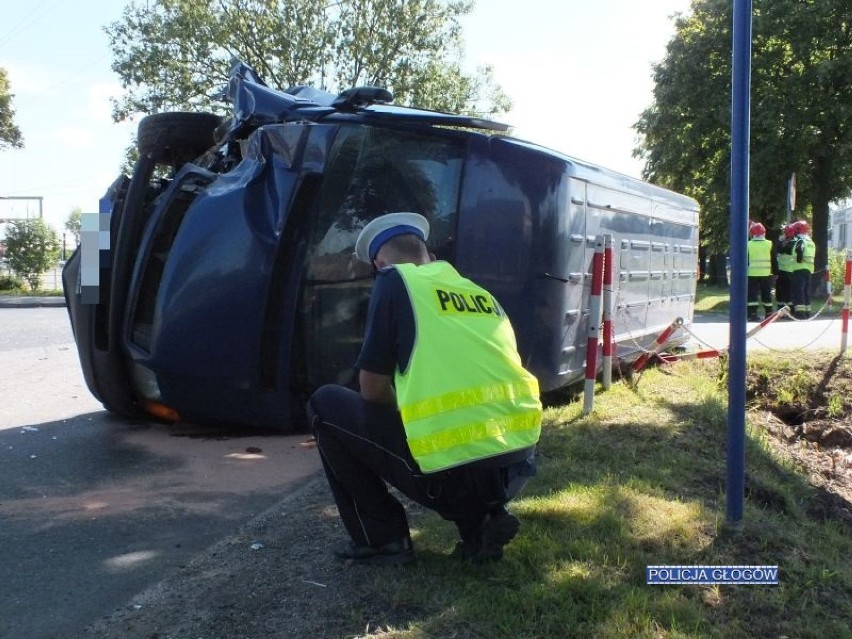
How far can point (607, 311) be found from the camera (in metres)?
6.66

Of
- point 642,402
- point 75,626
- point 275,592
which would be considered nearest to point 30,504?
point 75,626

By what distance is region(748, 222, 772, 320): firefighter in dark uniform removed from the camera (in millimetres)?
15555

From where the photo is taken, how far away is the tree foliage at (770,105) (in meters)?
24.8

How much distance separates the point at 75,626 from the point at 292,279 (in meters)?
2.77

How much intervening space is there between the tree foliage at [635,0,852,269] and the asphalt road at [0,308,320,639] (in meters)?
23.2

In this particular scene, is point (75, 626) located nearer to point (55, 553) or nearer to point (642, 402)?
point (55, 553)

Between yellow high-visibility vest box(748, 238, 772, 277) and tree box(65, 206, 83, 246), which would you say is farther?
yellow high-visibility vest box(748, 238, 772, 277)

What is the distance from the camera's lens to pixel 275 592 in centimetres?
310

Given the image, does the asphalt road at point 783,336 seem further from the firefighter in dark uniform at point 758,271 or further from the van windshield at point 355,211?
the van windshield at point 355,211

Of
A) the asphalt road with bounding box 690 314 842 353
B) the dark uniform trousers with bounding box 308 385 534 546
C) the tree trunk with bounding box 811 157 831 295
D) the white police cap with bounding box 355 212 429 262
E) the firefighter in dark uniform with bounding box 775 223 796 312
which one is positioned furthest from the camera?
the tree trunk with bounding box 811 157 831 295

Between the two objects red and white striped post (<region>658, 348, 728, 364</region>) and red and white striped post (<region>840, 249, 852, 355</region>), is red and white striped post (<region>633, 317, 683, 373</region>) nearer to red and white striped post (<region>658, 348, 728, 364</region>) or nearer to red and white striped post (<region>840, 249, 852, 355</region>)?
red and white striped post (<region>658, 348, 728, 364</region>)

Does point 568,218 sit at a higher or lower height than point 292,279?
higher

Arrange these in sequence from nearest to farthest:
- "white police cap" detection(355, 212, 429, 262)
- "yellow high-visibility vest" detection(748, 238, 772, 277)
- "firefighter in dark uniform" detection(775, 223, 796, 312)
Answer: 1. "white police cap" detection(355, 212, 429, 262)
2. "yellow high-visibility vest" detection(748, 238, 772, 277)
3. "firefighter in dark uniform" detection(775, 223, 796, 312)

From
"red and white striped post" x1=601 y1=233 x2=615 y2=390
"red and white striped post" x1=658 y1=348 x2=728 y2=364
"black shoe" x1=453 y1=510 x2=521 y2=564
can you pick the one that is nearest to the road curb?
"red and white striped post" x1=658 y1=348 x2=728 y2=364
